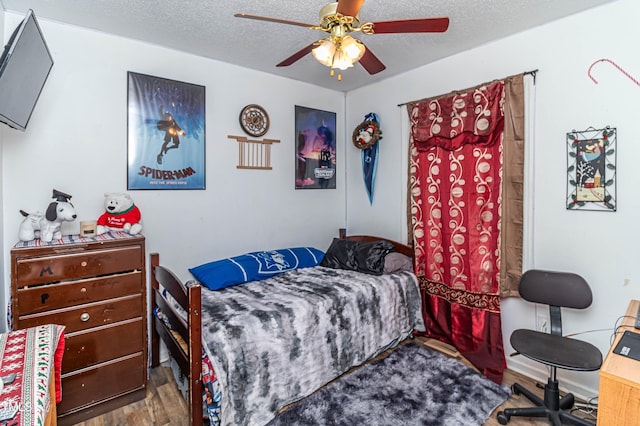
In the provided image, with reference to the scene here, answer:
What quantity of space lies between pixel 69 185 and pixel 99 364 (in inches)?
49.9

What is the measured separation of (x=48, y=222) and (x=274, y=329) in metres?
1.59

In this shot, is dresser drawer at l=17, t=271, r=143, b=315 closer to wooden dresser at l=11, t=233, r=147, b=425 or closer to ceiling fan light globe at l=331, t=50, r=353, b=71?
wooden dresser at l=11, t=233, r=147, b=425

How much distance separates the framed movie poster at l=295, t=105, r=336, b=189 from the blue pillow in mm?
803

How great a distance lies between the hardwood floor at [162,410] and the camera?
207 centimetres

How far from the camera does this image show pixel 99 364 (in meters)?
2.13

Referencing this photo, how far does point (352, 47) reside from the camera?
169 centimetres

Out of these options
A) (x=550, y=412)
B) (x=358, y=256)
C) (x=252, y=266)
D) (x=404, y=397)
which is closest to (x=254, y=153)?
(x=252, y=266)

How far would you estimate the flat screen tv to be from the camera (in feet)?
5.15

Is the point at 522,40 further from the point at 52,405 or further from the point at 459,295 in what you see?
the point at 52,405

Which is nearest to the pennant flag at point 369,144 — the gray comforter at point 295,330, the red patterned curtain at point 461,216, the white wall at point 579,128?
the red patterned curtain at point 461,216

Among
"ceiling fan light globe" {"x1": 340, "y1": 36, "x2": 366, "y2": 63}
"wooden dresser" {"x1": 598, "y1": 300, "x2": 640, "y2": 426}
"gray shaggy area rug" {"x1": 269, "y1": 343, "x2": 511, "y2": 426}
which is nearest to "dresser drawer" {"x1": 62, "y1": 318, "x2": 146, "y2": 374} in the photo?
"gray shaggy area rug" {"x1": 269, "y1": 343, "x2": 511, "y2": 426}

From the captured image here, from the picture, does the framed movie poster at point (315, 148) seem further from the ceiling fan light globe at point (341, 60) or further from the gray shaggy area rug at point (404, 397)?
the gray shaggy area rug at point (404, 397)

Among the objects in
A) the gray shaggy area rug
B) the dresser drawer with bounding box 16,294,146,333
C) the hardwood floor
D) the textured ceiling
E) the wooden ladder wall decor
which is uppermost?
the textured ceiling

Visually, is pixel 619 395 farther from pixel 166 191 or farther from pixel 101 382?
pixel 166 191
